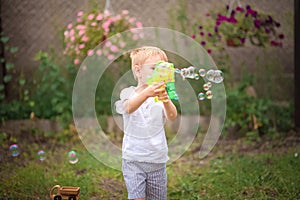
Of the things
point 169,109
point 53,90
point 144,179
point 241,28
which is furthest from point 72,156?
point 241,28

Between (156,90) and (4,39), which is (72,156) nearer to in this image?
(156,90)

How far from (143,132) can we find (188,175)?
1198 millimetres

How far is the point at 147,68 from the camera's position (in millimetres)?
2129

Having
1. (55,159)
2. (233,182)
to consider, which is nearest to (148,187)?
(233,182)

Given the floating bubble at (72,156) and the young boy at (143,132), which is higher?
the young boy at (143,132)

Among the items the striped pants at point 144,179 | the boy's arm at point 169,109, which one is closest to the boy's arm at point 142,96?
the boy's arm at point 169,109

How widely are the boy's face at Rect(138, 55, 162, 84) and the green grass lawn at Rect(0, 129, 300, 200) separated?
0.92 meters

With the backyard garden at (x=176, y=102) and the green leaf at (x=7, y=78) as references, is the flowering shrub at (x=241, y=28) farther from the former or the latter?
the green leaf at (x=7, y=78)

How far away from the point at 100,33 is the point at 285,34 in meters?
1.87

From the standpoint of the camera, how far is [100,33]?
155 inches

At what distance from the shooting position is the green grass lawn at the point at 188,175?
9.17ft

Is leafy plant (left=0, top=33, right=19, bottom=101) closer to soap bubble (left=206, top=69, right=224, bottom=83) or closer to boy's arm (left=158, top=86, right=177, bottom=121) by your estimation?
soap bubble (left=206, top=69, right=224, bottom=83)

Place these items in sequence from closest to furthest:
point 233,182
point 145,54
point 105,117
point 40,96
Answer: point 145,54 < point 233,182 < point 105,117 < point 40,96

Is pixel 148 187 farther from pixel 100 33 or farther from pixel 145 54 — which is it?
pixel 100 33
